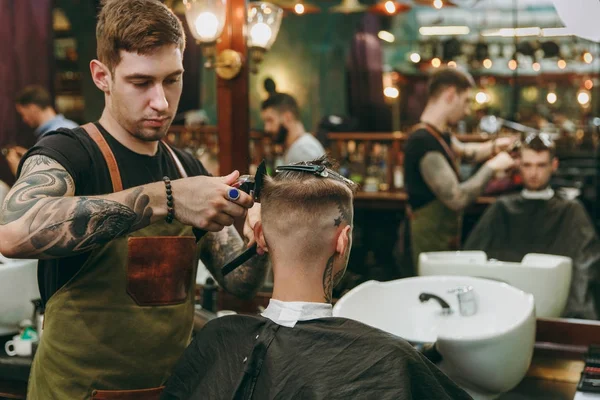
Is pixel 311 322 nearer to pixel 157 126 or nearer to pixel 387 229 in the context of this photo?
pixel 157 126

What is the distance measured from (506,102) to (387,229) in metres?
8.03

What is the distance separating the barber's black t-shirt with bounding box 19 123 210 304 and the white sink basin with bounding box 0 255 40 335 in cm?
97

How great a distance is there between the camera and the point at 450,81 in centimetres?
322

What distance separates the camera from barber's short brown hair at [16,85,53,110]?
431cm

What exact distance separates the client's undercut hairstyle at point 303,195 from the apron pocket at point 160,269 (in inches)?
10.7

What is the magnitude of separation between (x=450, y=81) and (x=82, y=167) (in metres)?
2.15

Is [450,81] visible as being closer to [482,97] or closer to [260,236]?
[260,236]

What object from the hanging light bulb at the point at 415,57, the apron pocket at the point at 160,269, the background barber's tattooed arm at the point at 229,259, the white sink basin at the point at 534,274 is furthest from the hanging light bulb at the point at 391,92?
the apron pocket at the point at 160,269

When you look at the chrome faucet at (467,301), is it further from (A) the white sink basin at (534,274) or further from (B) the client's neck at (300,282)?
(B) the client's neck at (300,282)

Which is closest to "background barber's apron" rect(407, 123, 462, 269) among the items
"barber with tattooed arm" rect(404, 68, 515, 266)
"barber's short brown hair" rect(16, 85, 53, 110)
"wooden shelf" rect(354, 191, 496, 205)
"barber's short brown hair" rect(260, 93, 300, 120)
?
"barber with tattooed arm" rect(404, 68, 515, 266)

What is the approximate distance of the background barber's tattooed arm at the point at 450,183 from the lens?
3062 millimetres

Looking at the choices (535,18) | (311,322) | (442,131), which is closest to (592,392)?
(311,322)

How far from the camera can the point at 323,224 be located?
1.46m

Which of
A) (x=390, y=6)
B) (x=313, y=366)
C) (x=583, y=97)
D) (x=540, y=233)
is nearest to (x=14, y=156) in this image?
(x=540, y=233)
